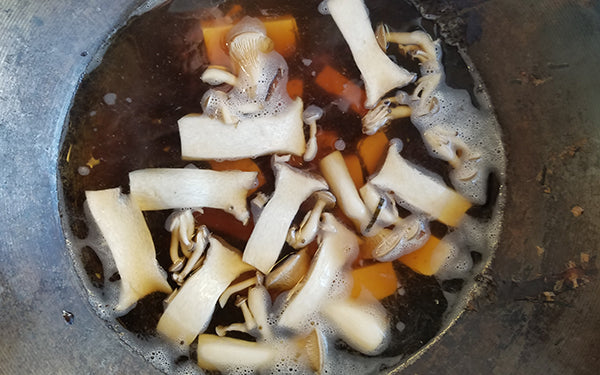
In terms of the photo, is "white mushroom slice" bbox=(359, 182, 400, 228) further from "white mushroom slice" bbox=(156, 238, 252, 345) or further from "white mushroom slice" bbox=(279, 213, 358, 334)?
"white mushroom slice" bbox=(156, 238, 252, 345)

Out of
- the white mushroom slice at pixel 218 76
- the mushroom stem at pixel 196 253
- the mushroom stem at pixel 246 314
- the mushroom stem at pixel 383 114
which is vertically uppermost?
the white mushroom slice at pixel 218 76

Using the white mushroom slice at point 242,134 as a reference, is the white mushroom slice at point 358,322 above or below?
below

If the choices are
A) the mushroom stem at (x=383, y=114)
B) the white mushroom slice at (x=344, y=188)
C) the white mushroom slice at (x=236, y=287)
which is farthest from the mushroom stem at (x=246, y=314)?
the mushroom stem at (x=383, y=114)

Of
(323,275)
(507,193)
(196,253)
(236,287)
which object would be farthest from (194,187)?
(507,193)

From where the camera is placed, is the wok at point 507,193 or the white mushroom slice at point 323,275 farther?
the wok at point 507,193

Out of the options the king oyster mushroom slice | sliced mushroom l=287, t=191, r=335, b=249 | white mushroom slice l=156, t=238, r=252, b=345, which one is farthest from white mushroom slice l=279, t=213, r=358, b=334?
the king oyster mushroom slice

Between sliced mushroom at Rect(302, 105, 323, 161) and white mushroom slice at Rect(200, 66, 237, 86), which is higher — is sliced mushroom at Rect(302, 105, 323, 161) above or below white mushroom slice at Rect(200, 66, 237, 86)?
below

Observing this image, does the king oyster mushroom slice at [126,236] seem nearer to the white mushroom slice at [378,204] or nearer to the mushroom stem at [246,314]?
the mushroom stem at [246,314]
